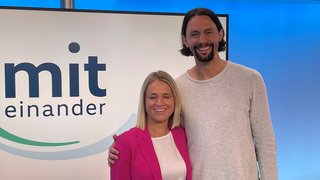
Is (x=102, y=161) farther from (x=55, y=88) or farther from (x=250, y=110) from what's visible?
(x=250, y=110)

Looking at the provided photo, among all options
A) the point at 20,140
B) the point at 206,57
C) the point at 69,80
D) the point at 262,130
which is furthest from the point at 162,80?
the point at 20,140

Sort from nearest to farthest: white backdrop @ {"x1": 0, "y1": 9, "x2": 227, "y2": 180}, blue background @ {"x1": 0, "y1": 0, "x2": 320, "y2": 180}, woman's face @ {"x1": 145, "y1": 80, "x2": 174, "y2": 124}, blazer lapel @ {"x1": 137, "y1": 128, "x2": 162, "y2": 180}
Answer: blazer lapel @ {"x1": 137, "y1": 128, "x2": 162, "y2": 180}
woman's face @ {"x1": 145, "y1": 80, "x2": 174, "y2": 124}
white backdrop @ {"x1": 0, "y1": 9, "x2": 227, "y2": 180}
blue background @ {"x1": 0, "y1": 0, "x2": 320, "y2": 180}

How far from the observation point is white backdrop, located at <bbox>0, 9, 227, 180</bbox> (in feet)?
8.16

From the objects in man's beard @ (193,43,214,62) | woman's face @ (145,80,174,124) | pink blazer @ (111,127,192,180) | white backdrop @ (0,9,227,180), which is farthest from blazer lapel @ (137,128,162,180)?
white backdrop @ (0,9,227,180)

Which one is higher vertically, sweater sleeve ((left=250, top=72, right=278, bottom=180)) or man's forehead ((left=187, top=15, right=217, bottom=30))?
man's forehead ((left=187, top=15, right=217, bottom=30))

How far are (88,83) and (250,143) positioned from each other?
52.7 inches

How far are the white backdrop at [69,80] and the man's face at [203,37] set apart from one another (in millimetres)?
950

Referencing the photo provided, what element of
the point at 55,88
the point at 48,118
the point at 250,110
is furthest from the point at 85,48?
the point at 250,110

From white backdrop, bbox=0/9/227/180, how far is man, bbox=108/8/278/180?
3.16 feet

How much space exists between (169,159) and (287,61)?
7.33ft

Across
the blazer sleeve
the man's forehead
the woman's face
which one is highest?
the man's forehead

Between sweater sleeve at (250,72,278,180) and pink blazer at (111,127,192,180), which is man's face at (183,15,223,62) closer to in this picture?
sweater sleeve at (250,72,278,180)

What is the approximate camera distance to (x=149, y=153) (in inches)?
66.2

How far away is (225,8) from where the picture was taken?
10.8ft
